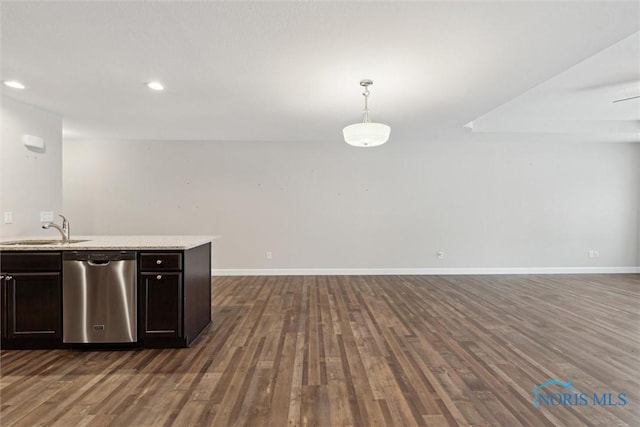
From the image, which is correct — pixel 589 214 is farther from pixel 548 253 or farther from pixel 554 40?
pixel 554 40

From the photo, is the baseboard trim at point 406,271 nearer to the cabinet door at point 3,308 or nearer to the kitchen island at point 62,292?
the kitchen island at point 62,292

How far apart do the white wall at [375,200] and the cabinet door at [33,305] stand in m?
3.21

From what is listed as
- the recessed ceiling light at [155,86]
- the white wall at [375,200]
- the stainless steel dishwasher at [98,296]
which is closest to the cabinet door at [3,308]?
the stainless steel dishwasher at [98,296]

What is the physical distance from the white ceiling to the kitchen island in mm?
1571

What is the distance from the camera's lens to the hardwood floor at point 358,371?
188 centimetres

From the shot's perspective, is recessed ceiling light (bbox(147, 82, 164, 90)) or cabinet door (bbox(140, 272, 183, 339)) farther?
recessed ceiling light (bbox(147, 82, 164, 90))

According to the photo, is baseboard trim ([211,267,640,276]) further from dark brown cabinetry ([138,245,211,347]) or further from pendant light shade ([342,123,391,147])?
pendant light shade ([342,123,391,147])

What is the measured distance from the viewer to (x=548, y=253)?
6.05 m

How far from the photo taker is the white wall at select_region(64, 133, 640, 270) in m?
5.84

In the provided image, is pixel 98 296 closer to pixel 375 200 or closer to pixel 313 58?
pixel 313 58

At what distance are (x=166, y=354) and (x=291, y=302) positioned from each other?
179 cm

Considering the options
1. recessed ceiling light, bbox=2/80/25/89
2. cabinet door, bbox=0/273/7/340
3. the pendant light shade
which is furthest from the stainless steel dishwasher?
the pendant light shade

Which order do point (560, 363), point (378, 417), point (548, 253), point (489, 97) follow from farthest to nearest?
point (548, 253)
point (489, 97)
point (560, 363)
point (378, 417)

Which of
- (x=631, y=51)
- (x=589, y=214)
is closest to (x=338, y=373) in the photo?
(x=631, y=51)
